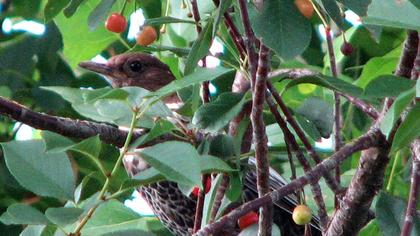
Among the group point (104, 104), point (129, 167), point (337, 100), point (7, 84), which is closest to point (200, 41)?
point (104, 104)

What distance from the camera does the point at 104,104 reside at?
10.2 ft

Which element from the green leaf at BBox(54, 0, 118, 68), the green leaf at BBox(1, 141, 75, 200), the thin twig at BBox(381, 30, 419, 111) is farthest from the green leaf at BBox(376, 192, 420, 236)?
the green leaf at BBox(54, 0, 118, 68)

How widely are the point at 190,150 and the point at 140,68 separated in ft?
9.63

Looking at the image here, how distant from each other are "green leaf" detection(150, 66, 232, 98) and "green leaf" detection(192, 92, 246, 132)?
174mm

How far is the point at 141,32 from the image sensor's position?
3.63 metres

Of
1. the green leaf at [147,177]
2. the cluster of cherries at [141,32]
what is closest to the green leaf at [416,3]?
the green leaf at [147,177]

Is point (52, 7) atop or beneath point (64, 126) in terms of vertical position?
atop

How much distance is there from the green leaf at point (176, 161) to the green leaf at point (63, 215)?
0.66ft

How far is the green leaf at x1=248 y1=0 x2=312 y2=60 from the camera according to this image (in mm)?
2797

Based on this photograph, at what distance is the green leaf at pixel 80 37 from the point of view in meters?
4.81

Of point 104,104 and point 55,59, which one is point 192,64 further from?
point 55,59

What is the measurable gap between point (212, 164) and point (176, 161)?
267 millimetres

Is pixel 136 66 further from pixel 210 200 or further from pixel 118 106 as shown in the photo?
pixel 118 106

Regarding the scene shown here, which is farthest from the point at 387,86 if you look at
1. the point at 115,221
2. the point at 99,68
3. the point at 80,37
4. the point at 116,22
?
the point at 99,68
